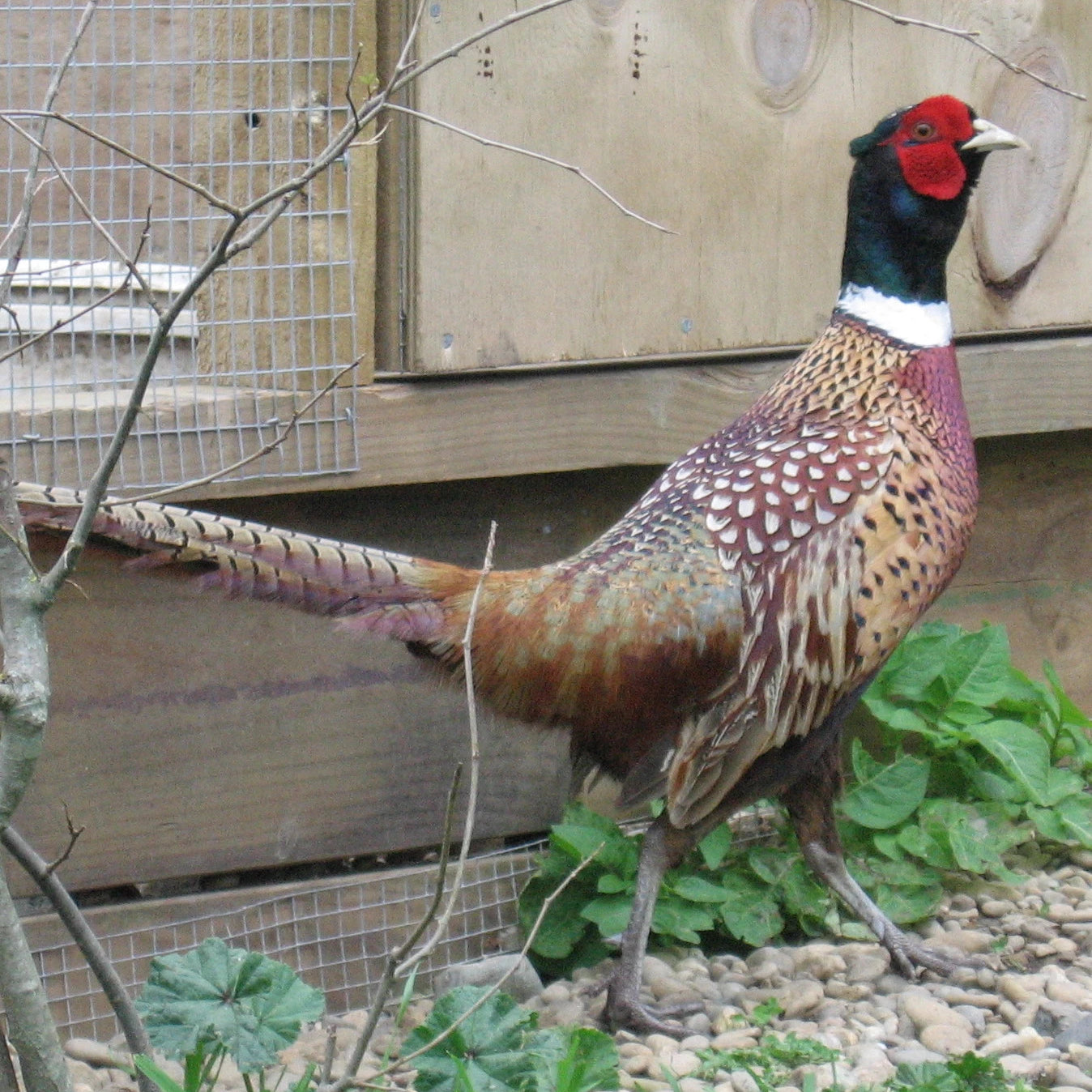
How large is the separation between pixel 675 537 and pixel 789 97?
1072mm

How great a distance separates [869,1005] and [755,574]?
853 mm

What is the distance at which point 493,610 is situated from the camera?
2.48m

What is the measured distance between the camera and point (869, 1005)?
2.68m

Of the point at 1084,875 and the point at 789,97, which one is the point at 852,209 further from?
the point at 1084,875

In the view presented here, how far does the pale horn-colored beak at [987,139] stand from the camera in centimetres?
271

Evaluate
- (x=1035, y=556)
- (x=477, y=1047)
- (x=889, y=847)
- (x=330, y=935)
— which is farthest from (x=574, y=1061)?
(x=1035, y=556)

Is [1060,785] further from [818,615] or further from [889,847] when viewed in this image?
[818,615]

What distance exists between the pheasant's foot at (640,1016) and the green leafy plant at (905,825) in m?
0.20

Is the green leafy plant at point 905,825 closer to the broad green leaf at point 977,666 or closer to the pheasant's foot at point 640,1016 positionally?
the broad green leaf at point 977,666

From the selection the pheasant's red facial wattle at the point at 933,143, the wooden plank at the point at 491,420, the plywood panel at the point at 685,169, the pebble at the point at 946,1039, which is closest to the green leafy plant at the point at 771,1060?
the pebble at the point at 946,1039

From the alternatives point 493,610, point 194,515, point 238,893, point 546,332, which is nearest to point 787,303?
point 546,332

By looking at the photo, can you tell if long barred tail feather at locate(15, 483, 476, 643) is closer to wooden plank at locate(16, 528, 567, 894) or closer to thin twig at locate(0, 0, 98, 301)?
wooden plank at locate(16, 528, 567, 894)

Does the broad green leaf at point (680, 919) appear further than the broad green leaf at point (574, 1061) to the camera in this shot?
Yes

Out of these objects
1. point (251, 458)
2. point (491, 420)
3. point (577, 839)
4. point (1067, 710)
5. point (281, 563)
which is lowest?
point (577, 839)
